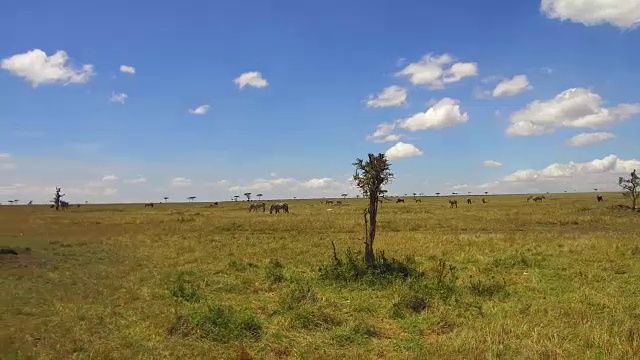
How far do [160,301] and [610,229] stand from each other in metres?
32.7

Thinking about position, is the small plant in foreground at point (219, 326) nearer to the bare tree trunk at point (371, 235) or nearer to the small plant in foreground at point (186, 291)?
the small plant in foreground at point (186, 291)

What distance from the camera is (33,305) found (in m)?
14.0

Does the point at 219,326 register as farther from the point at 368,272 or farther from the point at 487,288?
the point at 487,288

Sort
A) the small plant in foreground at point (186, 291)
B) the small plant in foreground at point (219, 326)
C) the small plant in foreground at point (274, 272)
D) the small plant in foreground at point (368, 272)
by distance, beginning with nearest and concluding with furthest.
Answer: the small plant in foreground at point (219, 326), the small plant in foreground at point (186, 291), the small plant in foreground at point (368, 272), the small plant in foreground at point (274, 272)

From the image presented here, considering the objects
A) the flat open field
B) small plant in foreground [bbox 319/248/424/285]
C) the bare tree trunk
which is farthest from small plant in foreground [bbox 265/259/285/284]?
the bare tree trunk

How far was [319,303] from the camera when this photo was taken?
1412cm

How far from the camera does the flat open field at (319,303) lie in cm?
1020

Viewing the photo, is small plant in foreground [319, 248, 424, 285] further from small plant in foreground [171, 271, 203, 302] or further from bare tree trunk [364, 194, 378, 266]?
small plant in foreground [171, 271, 203, 302]

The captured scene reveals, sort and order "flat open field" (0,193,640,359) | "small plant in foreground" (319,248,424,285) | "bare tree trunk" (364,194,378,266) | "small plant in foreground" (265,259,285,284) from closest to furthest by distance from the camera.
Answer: "flat open field" (0,193,640,359) < "small plant in foreground" (319,248,424,285) < "small plant in foreground" (265,259,285,284) < "bare tree trunk" (364,194,378,266)

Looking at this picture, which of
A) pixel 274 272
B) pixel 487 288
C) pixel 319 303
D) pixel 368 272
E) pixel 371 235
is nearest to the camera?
pixel 319 303

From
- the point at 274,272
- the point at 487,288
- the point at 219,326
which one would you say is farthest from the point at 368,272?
the point at 219,326

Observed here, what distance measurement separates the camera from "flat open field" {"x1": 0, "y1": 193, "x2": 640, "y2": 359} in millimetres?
10195

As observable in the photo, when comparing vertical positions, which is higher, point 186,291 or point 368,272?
point 368,272

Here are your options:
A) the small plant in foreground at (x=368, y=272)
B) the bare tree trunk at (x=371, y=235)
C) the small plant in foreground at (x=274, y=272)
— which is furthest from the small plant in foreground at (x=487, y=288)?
the small plant in foreground at (x=274, y=272)
